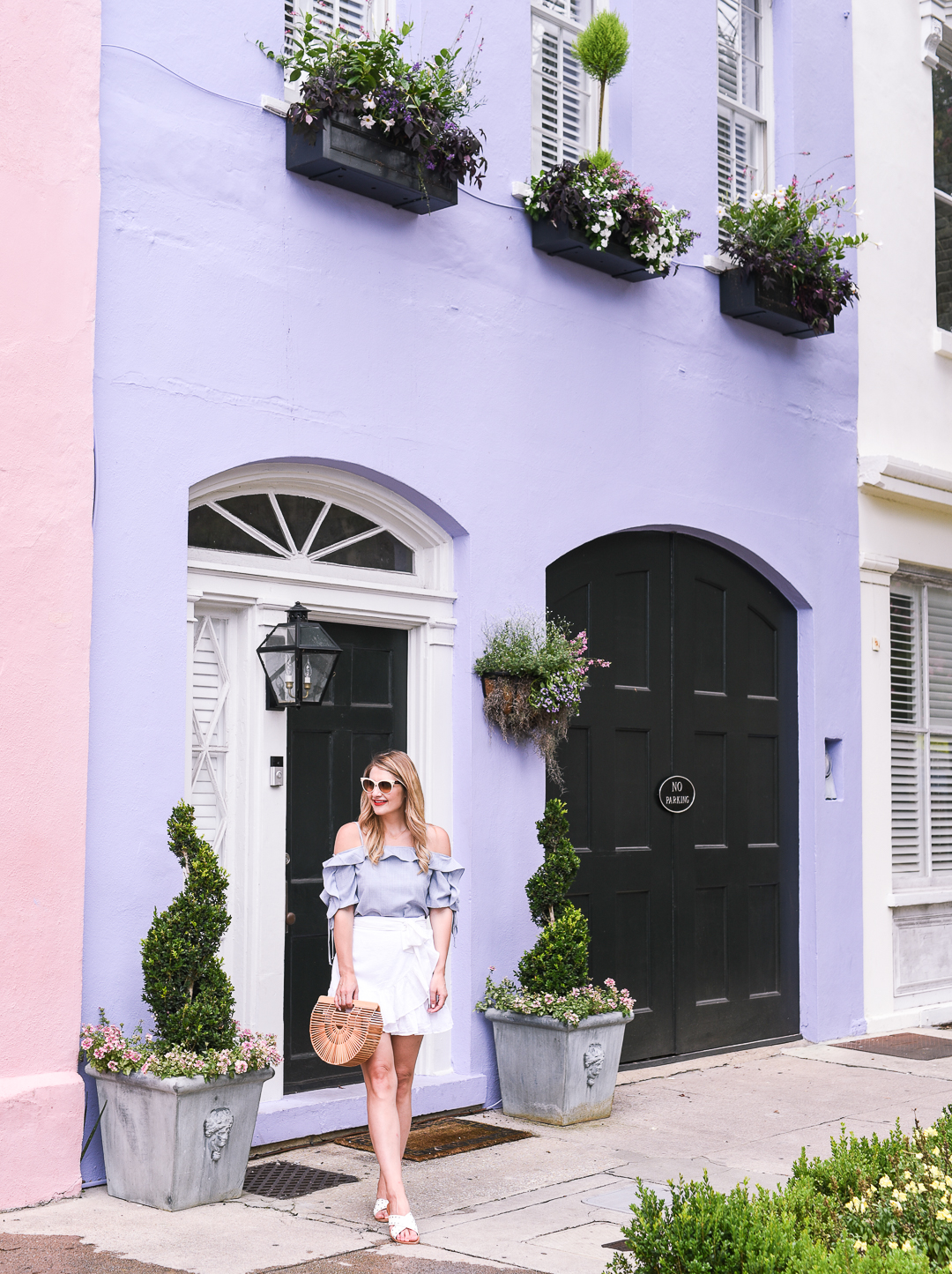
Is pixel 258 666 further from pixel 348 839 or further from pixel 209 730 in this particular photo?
pixel 348 839

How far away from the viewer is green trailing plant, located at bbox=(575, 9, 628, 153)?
7.68 m

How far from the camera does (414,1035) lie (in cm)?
512

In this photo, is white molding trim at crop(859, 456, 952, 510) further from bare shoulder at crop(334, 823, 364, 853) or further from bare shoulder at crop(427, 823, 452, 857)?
bare shoulder at crop(334, 823, 364, 853)

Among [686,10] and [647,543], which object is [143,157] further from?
[686,10]

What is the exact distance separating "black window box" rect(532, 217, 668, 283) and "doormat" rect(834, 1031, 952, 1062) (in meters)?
4.97

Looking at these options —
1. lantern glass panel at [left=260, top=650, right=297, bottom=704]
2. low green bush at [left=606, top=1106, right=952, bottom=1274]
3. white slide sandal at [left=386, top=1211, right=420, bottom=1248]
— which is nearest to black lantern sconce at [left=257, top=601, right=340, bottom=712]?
lantern glass panel at [left=260, top=650, right=297, bottom=704]

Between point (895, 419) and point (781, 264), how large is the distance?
1.99m

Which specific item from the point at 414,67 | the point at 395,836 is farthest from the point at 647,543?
the point at 395,836

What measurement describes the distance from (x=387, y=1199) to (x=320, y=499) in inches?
128

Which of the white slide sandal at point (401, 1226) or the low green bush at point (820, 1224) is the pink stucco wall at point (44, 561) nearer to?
the white slide sandal at point (401, 1226)

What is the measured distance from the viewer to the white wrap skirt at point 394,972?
5.07m

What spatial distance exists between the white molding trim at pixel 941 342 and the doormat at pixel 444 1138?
22.2ft

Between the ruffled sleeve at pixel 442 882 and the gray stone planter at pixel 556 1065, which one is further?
the gray stone planter at pixel 556 1065

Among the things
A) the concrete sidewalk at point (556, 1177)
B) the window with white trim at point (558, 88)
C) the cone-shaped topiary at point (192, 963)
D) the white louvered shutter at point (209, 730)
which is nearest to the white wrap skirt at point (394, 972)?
the cone-shaped topiary at point (192, 963)
